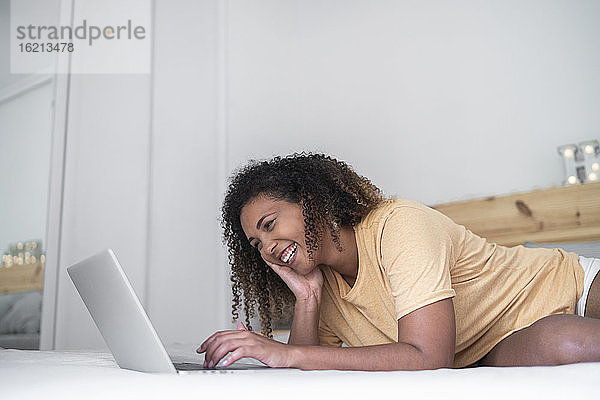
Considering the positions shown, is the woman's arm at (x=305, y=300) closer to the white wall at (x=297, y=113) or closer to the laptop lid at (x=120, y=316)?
the laptop lid at (x=120, y=316)

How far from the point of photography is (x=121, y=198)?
2811 millimetres

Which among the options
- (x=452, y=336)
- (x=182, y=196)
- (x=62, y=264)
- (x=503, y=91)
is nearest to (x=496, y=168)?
(x=503, y=91)

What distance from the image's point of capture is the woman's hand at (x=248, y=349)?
108 centimetres

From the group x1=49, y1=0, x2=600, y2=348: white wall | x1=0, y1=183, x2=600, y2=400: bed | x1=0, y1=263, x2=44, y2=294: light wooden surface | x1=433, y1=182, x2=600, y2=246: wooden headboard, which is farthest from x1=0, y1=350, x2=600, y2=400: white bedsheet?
x1=49, y1=0, x2=600, y2=348: white wall

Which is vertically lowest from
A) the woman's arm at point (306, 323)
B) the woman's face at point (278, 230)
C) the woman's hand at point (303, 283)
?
the woman's arm at point (306, 323)

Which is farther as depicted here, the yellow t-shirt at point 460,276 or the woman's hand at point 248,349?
the yellow t-shirt at point 460,276

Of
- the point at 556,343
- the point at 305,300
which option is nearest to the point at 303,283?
the point at 305,300

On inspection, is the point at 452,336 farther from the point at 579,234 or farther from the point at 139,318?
the point at 579,234

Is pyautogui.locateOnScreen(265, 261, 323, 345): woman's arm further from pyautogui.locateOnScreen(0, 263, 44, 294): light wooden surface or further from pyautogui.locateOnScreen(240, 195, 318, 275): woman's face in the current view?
pyautogui.locateOnScreen(0, 263, 44, 294): light wooden surface

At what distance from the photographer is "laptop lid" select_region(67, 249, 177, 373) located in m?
0.96

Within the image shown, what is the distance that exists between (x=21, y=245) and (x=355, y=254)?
4.97ft

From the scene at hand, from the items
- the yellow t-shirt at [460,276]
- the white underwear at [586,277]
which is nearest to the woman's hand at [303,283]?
the yellow t-shirt at [460,276]

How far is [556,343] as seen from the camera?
1136 millimetres

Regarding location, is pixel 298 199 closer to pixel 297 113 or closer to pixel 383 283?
pixel 383 283
